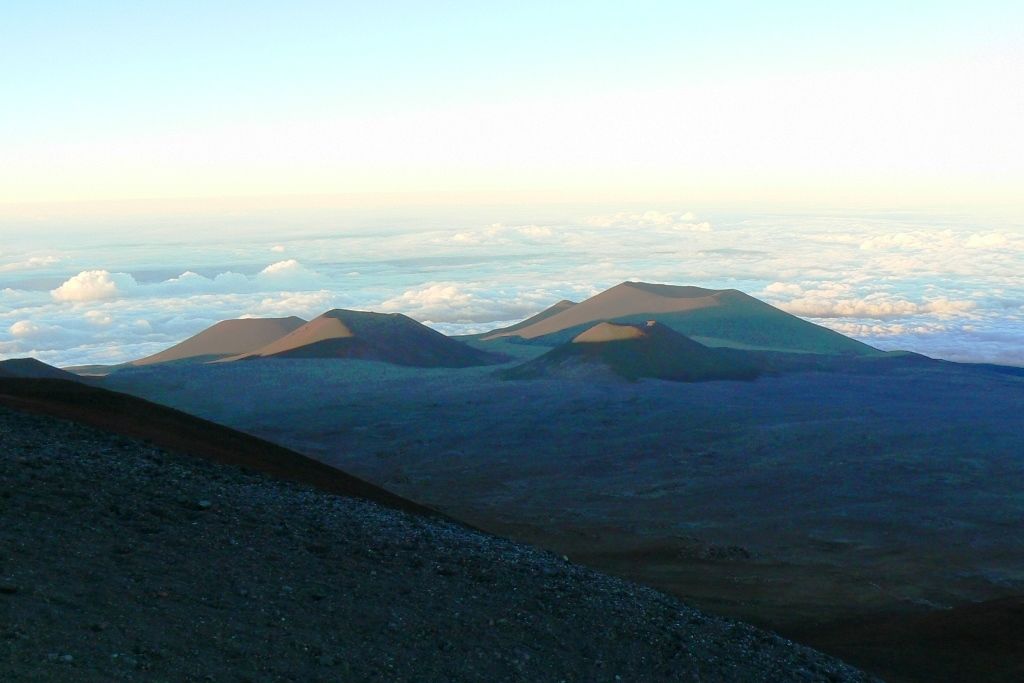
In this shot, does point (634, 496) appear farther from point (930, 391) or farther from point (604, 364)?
point (930, 391)

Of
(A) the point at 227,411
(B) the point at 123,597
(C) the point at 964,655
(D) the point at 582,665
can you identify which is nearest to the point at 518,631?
(D) the point at 582,665

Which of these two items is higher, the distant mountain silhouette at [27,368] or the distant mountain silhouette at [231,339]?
the distant mountain silhouette at [27,368]

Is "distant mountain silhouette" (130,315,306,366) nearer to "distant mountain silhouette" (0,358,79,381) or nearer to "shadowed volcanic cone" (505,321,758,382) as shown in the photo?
"distant mountain silhouette" (0,358,79,381)

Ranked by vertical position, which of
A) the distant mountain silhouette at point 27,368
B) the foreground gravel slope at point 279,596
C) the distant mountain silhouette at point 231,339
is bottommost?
the distant mountain silhouette at point 231,339

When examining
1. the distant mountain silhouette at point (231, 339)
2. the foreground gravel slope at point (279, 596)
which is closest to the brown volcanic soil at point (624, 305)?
the distant mountain silhouette at point (231, 339)

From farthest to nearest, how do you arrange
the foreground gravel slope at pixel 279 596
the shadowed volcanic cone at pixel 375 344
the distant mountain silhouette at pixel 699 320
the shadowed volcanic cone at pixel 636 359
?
the distant mountain silhouette at pixel 699 320 → the shadowed volcanic cone at pixel 375 344 → the shadowed volcanic cone at pixel 636 359 → the foreground gravel slope at pixel 279 596

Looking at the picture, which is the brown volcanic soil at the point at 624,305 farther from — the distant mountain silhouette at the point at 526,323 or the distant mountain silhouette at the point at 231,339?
the distant mountain silhouette at the point at 231,339

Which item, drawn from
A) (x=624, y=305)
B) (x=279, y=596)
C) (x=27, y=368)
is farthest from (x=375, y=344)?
(x=279, y=596)
